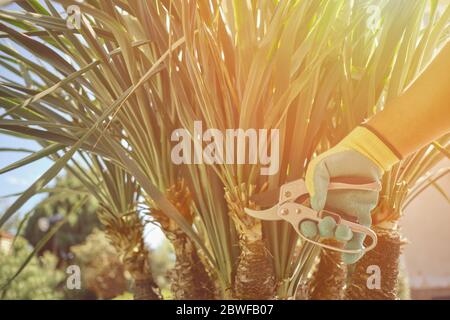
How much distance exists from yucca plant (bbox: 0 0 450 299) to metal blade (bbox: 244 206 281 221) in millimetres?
16

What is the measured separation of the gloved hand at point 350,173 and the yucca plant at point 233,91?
0.15ft

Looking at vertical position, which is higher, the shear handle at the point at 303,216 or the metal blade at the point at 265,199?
the metal blade at the point at 265,199

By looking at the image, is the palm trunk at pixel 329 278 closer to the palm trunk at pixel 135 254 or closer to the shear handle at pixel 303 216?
the shear handle at pixel 303 216

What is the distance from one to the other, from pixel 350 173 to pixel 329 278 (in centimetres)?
23

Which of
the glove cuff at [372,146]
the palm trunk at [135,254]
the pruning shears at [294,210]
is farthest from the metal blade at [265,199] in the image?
the palm trunk at [135,254]

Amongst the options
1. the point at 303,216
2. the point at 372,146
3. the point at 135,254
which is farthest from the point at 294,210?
the point at 135,254

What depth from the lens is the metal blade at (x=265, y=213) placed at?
0.59 meters

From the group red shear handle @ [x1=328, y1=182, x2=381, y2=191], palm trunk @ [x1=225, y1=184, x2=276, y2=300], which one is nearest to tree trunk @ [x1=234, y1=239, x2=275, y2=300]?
palm trunk @ [x1=225, y1=184, x2=276, y2=300]

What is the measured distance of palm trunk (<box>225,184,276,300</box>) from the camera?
23.9 inches

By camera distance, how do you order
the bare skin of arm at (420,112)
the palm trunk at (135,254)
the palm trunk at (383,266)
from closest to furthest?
the bare skin of arm at (420,112) → the palm trunk at (383,266) → the palm trunk at (135,254)

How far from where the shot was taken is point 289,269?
0.67m

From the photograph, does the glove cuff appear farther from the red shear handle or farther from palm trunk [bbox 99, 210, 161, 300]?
palm trunk [bbox 99, 210, 161, 300]

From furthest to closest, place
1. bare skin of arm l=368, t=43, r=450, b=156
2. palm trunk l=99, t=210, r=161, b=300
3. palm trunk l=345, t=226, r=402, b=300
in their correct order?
palm trunk l=99, t=210, r=161, b=300 < palm trunk l=345, t=226, r=402, b=300 < bare skin of arm l=368, t=43, r=450, b=156
